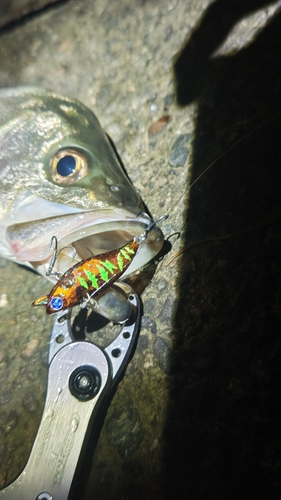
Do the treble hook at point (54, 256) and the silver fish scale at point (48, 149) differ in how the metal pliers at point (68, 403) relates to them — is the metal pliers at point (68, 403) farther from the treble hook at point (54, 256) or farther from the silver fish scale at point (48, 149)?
the silver fish scale at point (48, 149)

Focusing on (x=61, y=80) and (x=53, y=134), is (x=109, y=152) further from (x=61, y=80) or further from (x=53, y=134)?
(x=61, y=80)

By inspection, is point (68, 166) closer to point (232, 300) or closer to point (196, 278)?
point (196, 278)

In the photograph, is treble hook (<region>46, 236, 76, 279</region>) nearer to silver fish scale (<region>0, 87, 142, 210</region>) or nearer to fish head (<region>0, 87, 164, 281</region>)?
fish head (<region>0, 87, 164, 281</region>)

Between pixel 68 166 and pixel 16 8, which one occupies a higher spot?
pixel 16 8

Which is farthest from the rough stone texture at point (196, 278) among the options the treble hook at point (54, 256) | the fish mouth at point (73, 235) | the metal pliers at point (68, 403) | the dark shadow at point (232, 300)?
the treble hook at point (54, 256)

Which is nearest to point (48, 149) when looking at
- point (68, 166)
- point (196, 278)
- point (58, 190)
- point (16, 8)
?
point (68, 166)

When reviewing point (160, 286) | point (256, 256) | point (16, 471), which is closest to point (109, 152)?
point (160, 286)

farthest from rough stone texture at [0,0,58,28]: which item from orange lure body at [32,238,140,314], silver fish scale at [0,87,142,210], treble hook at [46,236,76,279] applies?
orange lure body at [32,238,140,314]

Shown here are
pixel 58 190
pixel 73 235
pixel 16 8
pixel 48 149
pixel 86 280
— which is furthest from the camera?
pixel 16 8
